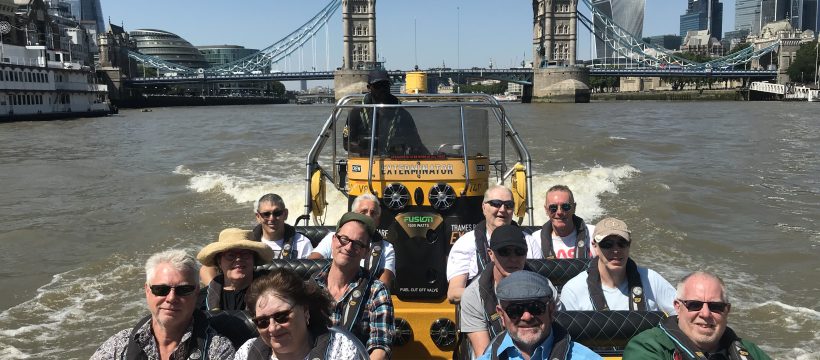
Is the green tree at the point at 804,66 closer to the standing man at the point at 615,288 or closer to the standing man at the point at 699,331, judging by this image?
the standing man at the point at 615,288

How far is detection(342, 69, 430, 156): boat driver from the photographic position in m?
6.62

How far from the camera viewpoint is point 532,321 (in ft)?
8.91

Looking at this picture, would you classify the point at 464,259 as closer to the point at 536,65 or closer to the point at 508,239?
the point at 508,239

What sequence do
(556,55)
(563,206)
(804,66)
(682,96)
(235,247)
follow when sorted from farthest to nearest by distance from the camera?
(556,55) → (682,96) → (804,66) → (563,206) → (235,247)

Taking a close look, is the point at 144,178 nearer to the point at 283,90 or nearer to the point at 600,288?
the point at 600,288

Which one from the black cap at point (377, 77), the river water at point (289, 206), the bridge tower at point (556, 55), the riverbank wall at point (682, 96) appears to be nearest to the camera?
the black cap at point (377, 77)

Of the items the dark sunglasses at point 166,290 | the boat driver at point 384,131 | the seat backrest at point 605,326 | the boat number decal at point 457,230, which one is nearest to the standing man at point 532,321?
the seat backrest at point 605,326

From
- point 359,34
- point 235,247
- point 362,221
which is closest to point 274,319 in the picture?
point 362,221

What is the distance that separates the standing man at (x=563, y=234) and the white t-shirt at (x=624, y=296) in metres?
1.08

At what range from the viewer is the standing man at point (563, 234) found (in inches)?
198

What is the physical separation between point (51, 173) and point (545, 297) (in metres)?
24.4

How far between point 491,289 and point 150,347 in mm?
1711

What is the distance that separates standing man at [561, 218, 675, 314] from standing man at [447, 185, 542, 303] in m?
0.72

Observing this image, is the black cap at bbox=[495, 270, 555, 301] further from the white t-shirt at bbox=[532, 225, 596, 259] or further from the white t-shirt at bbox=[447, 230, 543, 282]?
the white t-shirt at bbox=[532, 225, 596, 259]
